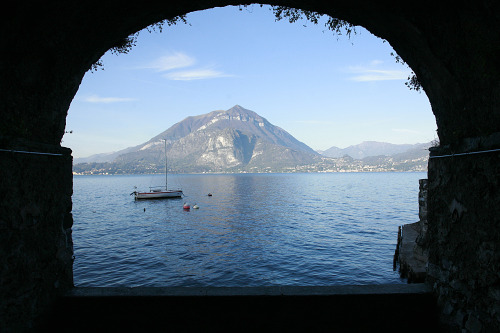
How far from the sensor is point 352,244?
26719 mm

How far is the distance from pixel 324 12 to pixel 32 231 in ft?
18.6

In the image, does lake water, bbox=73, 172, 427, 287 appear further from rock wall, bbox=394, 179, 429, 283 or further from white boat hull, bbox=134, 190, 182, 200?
white boat hull, bbox=134, 190, 182, 200

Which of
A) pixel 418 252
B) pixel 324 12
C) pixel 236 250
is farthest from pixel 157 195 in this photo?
pixel 324 12

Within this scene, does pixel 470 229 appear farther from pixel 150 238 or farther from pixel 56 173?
pixel 150 238

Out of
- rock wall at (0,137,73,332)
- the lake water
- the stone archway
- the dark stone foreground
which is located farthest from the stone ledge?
the lake water

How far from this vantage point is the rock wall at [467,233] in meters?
3.80

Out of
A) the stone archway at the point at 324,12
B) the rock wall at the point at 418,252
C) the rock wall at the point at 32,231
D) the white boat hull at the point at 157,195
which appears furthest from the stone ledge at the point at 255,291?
the white boat hull at the point at 157,195

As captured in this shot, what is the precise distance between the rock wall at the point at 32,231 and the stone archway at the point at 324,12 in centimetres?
2

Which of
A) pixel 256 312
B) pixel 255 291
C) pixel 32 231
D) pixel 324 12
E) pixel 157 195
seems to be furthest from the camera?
pixel 157 195

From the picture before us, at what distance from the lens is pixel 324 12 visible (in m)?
5.34

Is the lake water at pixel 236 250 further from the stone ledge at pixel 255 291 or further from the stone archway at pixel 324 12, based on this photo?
the stone archway at pixel 324 12

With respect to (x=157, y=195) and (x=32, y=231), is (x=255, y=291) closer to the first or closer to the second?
(x=32, y=231)

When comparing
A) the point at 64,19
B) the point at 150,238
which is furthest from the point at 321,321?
the point at 150,238

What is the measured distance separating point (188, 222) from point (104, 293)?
3582 cm
